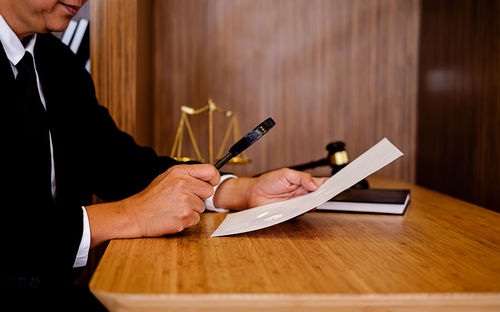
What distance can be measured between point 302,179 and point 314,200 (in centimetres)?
16

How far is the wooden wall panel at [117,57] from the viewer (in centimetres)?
155

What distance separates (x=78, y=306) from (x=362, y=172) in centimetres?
82

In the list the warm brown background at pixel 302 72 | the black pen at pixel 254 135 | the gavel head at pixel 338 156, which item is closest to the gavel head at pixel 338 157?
the gavel head at pixel 338 156

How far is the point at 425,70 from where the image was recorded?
211 cm

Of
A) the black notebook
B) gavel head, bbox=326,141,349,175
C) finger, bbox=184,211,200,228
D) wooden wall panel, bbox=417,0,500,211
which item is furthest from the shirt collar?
wooden wall panel, bbox=417,0,500,211

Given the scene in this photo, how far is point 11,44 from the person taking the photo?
3.34 ft

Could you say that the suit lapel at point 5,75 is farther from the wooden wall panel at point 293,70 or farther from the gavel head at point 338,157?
the wooden wall panel at point 293,70

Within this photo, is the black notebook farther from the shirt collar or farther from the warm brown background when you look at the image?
the warm brown background

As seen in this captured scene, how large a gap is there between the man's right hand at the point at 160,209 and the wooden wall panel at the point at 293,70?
137cm

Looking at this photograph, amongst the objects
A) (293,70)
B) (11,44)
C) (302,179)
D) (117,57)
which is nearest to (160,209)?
(302,179)

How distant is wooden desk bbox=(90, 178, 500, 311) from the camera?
485 millimetres

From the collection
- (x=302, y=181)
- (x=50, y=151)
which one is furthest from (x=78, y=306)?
(x=302, y=181)

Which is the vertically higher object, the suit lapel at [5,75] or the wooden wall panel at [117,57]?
the wooden wall panel at [117,57]

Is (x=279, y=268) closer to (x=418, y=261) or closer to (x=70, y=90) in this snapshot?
(x=418, y=261)
